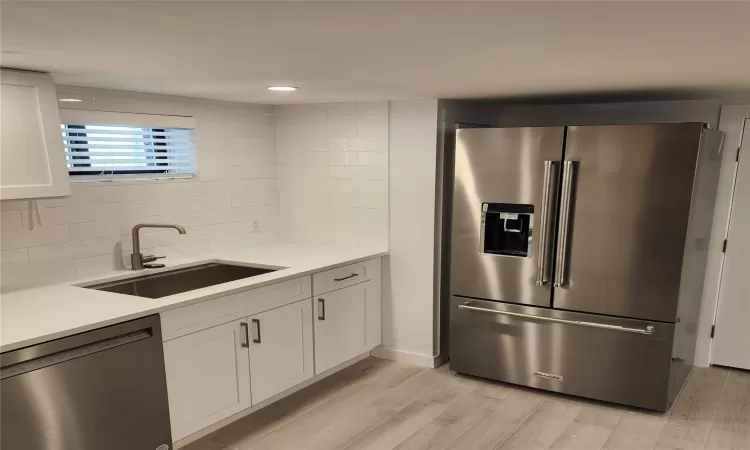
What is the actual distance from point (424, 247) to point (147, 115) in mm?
1936

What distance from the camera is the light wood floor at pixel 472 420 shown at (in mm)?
2730

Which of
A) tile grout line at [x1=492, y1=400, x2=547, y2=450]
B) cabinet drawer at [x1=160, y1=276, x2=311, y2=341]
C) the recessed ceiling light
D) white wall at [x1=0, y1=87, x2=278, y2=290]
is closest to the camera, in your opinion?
cabinet drawer at [x1=160, y1=276, x2=311, y2=341]

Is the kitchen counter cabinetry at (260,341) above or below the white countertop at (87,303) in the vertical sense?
below

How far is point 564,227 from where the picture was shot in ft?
9.91

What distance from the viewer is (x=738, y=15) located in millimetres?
1287

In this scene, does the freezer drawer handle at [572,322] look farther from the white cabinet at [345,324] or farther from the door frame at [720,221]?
the door frame at [720,221]

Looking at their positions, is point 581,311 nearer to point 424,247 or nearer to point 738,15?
point 424,247

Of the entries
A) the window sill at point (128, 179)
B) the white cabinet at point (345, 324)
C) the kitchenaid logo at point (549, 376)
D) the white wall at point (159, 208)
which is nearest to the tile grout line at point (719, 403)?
the kitchenaid logo at point (549, 376)

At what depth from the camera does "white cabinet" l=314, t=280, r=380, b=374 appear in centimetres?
324

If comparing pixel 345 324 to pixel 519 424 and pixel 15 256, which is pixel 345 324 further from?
pixel 15 256

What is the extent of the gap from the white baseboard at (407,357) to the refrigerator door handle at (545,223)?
1.00 m

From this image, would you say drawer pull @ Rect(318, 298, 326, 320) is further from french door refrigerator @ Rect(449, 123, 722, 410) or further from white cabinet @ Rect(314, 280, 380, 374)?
french door refrigerator @ Rect(449, 123, 722, 410)

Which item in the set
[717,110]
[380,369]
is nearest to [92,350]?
[380,369]

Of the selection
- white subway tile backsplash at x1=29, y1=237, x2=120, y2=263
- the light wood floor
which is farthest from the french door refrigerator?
white subway tile backsplash at x1=29, y1=237, x2=120, y2=263
